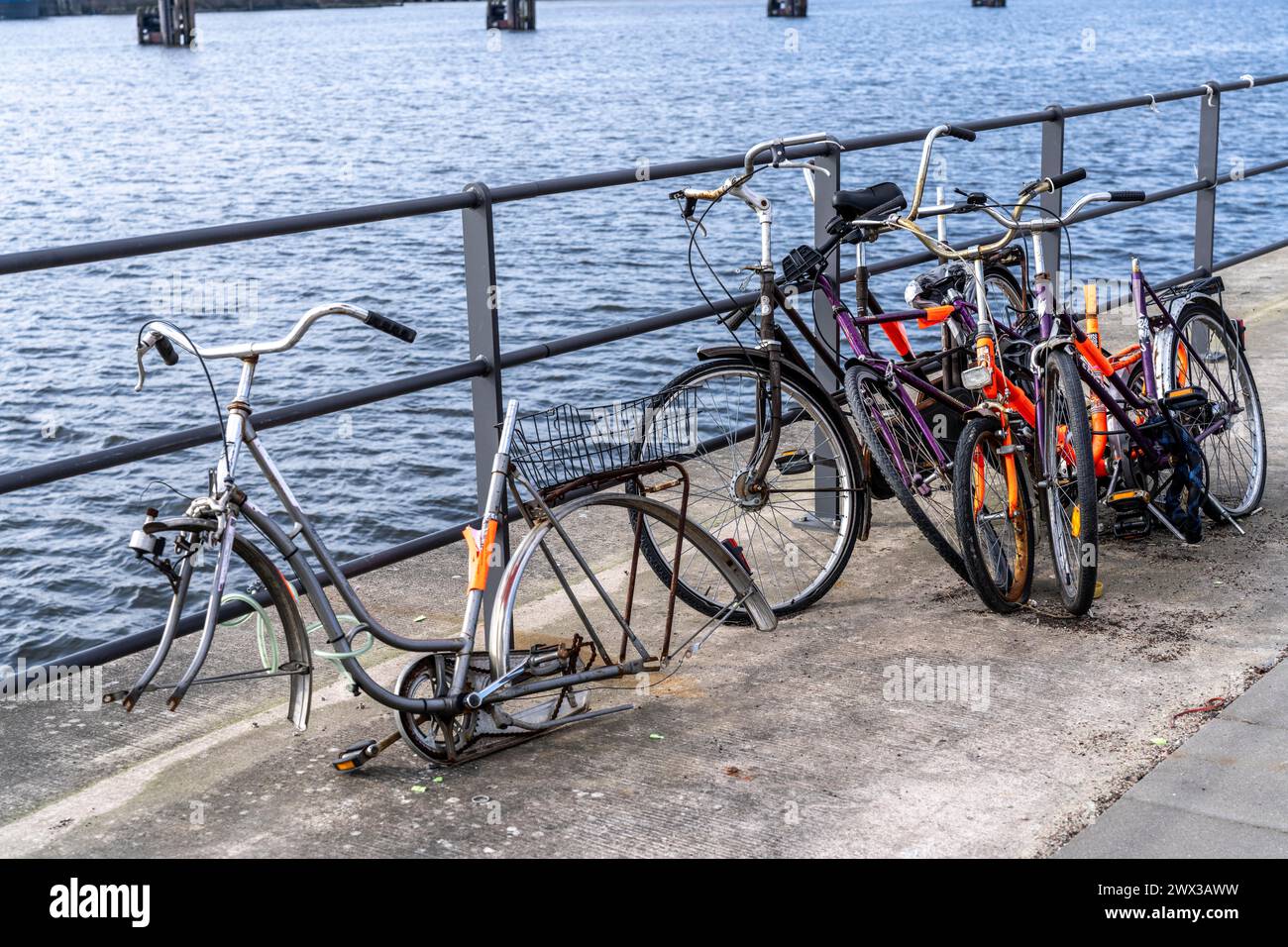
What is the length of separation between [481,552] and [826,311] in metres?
2.10

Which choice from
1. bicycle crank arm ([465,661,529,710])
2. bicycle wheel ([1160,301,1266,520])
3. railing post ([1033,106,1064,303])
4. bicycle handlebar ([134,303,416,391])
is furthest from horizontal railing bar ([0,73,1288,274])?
railing post ([1033,106,1064,303])

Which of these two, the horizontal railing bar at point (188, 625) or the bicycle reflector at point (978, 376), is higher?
the bicycle reflector at point (978, 376)

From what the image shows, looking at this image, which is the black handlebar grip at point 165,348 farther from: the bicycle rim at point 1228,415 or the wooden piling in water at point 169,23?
the wooden piling in water at point 169,23

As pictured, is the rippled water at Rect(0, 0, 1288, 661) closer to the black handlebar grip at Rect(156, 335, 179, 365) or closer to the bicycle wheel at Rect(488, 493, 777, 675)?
the bicycle wheel at Rect(488, 493, 777, 675)

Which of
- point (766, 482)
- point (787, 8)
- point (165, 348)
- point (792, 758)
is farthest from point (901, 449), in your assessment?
point (787, 8)

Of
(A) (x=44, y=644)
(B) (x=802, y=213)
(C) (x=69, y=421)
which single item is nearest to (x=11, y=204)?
(B) (x=802, y=213)

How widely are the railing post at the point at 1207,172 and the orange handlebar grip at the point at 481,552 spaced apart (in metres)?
5.58

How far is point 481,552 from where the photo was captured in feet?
12.7

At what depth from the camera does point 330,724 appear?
4125 mm

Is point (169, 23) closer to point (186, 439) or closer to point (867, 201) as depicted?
point (867, 201)

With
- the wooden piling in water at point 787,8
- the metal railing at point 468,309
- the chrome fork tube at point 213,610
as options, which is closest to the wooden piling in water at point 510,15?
the wooden piling in water at point 787,8

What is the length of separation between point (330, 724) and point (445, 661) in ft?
1.51

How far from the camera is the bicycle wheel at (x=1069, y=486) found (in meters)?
4.53
